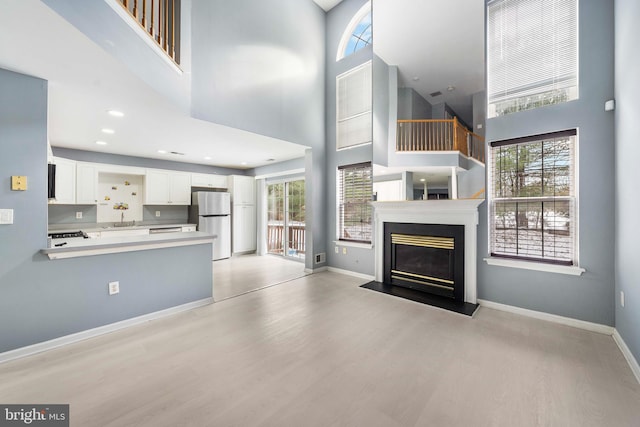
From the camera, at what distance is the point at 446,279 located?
11.6ft

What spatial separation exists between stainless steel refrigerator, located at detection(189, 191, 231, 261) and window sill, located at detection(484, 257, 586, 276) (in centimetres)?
524

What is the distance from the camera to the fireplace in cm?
342

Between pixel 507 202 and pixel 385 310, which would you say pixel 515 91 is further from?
pixel 385 310

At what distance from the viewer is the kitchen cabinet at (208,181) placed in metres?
6.01

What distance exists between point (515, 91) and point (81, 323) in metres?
5.30

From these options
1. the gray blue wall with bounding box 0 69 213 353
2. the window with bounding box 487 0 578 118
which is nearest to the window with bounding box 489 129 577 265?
the window with bounding box 487 0 578 118

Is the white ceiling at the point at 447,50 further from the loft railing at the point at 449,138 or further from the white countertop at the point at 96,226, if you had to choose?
the white countertop at the point at 96,226

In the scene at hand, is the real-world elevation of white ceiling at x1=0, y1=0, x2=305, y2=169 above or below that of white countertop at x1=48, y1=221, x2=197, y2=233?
above

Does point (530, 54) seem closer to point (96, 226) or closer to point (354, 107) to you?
point (354, 107)

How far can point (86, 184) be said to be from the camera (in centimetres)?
459

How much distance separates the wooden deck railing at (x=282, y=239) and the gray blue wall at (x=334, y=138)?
130 cm

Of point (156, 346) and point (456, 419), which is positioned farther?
point (156, 346)

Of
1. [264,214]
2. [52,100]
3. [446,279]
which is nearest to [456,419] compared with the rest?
[446,279]

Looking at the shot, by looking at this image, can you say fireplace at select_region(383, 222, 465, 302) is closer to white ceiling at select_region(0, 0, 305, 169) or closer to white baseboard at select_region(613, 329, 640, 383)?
white baseboard at select_region(613, 329, 640, 383)
